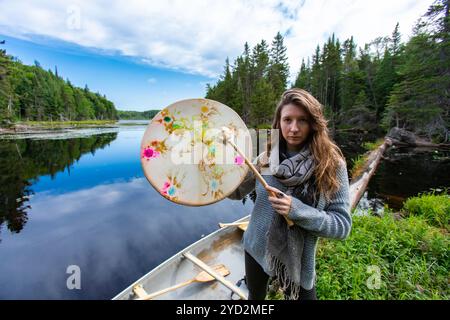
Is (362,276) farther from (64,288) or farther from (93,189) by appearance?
(93,189)

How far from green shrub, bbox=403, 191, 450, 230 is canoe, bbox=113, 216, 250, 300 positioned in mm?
4454

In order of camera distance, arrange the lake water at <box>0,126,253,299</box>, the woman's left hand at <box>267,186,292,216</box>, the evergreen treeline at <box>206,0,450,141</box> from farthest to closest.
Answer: the evergreen treeline at <box>206,0,450,141</box> → the lake water at <box>0,126,253,299</box> → the woman's left hand at <box>267,186,292,216</box>

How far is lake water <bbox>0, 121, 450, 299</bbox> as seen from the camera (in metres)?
4.35

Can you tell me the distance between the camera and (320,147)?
120cm

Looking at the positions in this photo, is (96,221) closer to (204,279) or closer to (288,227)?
(204,279)

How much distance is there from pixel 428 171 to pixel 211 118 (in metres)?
13.4

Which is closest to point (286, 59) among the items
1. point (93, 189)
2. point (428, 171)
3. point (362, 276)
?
point (428, 171)

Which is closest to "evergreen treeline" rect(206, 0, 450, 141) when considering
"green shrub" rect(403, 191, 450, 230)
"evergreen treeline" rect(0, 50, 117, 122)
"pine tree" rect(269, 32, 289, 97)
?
"pine tree" rect(269, 32, 289, 97)

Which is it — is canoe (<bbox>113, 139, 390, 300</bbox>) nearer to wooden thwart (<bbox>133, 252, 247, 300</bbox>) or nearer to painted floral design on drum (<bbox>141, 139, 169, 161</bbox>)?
wooden thwart (<bbox>133, 252, 247, 300</bbox>)

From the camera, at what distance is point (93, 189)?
30.3 ft

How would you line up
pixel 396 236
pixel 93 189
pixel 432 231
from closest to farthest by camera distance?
pixel 396 236 < pixel 432 231 < pixel 93 189

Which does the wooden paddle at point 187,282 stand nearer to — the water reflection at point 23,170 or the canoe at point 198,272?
the canoe at point 198,272

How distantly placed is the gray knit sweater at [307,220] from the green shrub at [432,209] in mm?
4960
